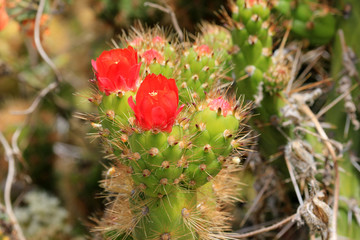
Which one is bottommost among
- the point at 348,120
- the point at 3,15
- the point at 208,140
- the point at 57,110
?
the point at 348,120

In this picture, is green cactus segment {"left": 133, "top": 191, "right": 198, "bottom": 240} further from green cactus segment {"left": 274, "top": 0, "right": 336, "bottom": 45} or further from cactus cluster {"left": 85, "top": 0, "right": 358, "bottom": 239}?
green cactus segment {"left": 274, "top": 0, "right": 336, "bottom": 45}

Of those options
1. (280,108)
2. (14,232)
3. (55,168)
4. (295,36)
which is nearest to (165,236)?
(280,108)

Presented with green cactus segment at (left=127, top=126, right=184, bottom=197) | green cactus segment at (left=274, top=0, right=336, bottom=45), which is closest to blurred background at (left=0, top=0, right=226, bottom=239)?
green cactus segment at (left=274, top=0, right=336, bottom=45)

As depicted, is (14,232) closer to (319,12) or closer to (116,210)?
(116,210)

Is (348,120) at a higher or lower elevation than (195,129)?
lower

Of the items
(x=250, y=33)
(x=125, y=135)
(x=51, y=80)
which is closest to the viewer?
(x=125, y=135)

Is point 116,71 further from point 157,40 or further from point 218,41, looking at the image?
point 218,41

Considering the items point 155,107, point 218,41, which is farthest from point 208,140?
point 218,41
